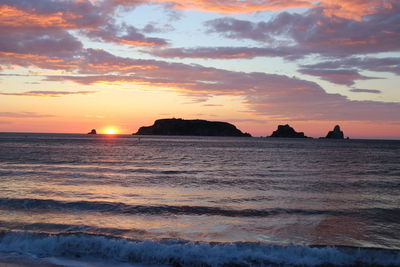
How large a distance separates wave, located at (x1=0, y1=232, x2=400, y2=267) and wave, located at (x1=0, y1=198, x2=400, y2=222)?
5.08m

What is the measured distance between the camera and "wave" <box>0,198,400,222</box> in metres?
17.0

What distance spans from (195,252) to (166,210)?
6.51 m

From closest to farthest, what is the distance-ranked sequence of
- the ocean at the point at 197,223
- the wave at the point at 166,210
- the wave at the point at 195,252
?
the wave at the point at 195,252, the ocean at the point at 197,223, the wave at the point at 166,210

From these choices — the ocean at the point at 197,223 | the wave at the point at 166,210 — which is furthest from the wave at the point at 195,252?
the wave at the point at 166,210

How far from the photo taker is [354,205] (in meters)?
19.3

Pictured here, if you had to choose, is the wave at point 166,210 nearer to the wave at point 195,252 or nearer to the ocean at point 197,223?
the ocean at point 197,223

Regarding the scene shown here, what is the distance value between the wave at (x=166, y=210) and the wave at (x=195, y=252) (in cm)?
508

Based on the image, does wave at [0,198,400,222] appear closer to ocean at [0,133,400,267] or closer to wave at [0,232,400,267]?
ocean at [0,133,400,267]

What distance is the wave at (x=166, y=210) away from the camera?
1703 cm

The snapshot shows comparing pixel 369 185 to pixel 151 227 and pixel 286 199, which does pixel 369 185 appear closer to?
pixel 286 199

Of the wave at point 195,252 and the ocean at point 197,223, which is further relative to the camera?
the ocean at point 197,223

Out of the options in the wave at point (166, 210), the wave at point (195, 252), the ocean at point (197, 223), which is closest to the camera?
the wave at point (195, 252)

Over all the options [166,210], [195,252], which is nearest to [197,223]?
[166,210]

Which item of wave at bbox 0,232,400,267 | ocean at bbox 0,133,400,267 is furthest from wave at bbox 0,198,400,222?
wave at bbox 0,232,400,267
